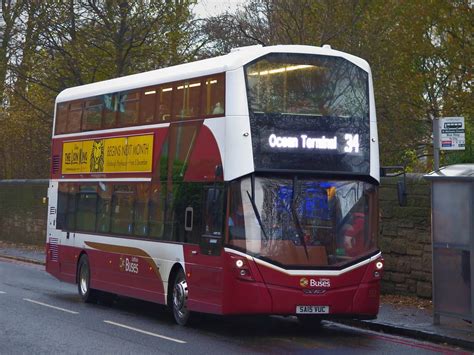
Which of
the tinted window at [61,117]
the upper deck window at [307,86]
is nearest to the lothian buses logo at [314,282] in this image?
the upper deck window at [307,86]

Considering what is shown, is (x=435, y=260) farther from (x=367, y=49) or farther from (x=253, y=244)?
(x=367, y=49)

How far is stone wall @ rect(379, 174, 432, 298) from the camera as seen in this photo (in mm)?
17281

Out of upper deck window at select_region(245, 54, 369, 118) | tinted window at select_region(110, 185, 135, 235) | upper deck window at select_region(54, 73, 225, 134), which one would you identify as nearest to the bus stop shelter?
upper deck window at select_region(245, 54, 369, 118)

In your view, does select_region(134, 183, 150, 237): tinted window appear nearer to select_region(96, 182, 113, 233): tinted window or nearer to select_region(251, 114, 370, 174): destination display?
select_region(96, 182, 113, 233): tinted window

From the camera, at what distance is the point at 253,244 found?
44.2 ft

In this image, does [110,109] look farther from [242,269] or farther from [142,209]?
[242,269]

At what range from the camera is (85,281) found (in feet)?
62.1

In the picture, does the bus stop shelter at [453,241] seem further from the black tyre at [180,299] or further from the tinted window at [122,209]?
the tinted window at [122,209]

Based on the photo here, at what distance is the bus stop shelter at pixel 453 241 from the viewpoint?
45.4ft

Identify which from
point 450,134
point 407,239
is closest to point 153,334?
point 450,134

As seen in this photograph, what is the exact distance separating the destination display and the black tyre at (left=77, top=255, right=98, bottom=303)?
20.8ft

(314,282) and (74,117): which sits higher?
(74,117)

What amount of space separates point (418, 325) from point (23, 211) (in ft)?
83.1

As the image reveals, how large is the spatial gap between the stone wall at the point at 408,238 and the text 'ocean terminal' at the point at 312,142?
3.54 metres
